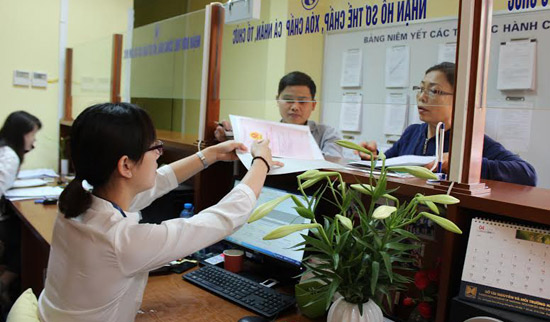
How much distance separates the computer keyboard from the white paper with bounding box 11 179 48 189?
7.11 ft

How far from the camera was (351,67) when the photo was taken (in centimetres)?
175

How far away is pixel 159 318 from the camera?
3.97 feet

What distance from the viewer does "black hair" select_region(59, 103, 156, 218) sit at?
104cm

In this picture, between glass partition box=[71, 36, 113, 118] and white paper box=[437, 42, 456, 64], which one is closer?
white paper box=[437, 42, 456, 64]

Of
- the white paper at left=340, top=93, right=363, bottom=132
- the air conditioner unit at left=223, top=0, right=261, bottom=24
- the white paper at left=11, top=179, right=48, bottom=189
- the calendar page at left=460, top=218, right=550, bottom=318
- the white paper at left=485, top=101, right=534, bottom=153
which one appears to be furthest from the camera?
the white paper at left=340, top=93, right=363, bottom=132

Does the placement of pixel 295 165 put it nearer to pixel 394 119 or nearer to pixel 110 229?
pixel 110 229

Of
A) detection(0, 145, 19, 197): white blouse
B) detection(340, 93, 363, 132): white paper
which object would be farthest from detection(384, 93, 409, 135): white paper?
detection(0, 145, 19, 197): white blouse

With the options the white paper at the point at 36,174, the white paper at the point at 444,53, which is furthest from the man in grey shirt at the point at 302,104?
the white paper at the point at 36,174

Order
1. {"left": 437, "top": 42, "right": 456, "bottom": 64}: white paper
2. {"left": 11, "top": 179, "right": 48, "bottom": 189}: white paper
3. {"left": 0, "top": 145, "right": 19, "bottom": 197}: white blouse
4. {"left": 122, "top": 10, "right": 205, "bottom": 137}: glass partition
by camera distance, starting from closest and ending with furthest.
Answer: {"left": 437, "top": 42, "right": 456, "bottom": 64}: white paper
{"left": 122, "top": 10, "right": 205, "bottom": 137}: glass partition
{"left": 0, "top": 145, "right": 19, "bottom": 197}: white blouse
{"left": 11, "top": 179, "right": 48, "bottom": 189}: white paper

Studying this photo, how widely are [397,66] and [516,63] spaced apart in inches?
14.8

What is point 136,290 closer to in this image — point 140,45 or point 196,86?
point 196,86

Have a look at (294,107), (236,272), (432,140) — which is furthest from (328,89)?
(236,272)

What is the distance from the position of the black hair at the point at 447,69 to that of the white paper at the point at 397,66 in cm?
9

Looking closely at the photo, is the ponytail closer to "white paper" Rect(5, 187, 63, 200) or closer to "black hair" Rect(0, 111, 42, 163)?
→ "white paper" Rect(5, 187, 63, 200)
